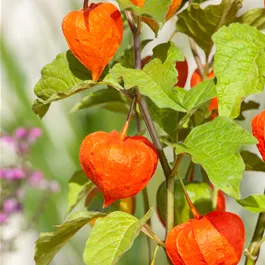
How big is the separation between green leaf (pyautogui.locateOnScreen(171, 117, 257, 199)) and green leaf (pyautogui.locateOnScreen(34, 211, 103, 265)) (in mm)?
115

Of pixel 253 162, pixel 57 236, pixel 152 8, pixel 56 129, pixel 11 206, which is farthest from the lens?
pixel 56 129

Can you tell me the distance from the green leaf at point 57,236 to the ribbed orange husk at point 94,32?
0.14 meters

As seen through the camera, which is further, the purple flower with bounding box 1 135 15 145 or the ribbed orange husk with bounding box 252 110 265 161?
the purple flower with bounding box 1 135 15 145

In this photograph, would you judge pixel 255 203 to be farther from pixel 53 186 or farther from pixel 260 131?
pixel 53 186

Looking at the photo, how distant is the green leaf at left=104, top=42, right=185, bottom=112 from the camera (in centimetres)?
51

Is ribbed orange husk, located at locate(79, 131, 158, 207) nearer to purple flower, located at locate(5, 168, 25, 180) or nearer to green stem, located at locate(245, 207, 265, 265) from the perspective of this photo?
green stem, located at locate(245, 207, 265, 265)

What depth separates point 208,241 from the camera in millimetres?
516

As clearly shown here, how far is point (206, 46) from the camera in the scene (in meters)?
0.69

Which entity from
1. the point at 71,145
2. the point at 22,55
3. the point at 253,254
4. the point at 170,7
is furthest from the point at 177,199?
the point at 22,55

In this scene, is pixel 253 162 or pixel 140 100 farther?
pixel 253 162

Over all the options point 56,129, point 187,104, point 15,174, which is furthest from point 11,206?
point 187,104

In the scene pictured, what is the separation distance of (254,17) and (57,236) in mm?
284

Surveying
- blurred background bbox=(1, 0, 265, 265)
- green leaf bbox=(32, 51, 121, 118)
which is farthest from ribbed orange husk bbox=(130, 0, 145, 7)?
blurred background bbox=(1, 0, 265, 265)

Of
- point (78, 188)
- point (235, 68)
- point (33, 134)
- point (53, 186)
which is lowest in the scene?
point (53, 186)
